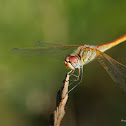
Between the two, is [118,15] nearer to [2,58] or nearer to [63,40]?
[63,40]

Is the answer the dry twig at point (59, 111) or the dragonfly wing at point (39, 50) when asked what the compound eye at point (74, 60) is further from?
the dry twig at point (59, 111)

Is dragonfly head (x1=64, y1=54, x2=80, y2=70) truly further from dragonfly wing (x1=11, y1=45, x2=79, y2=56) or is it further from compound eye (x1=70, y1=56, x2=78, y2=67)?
dragonfly wing (x1=11, y1=45, x2=79, y2=56)

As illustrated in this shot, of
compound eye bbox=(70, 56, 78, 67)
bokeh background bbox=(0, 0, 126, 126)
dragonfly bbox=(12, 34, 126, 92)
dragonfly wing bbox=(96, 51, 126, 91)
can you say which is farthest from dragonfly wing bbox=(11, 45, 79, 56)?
dragonfly wing bbox=(96, 51, 126, 91)

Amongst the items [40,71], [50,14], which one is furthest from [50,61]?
[50,14]

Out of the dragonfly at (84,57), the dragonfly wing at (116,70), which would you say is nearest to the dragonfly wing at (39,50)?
the dragonfly at (84,57)

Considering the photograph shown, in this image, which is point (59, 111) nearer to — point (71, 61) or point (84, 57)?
point (71, 61)

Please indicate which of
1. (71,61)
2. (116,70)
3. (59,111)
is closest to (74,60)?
(71,61)

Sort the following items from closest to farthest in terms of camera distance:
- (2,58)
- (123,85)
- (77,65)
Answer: (123,85) → (77,65) → (2,58)
